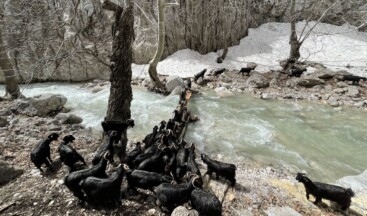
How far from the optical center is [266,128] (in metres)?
9.46

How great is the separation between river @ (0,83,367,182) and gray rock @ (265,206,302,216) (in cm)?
220

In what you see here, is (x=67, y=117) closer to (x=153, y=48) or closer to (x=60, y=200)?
(x=60, y=200)

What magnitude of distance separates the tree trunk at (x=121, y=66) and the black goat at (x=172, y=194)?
2077 millimetres

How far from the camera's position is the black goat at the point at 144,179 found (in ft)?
15.9

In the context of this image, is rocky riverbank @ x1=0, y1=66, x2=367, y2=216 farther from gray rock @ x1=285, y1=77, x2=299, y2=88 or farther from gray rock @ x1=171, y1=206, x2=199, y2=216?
gray rock @ x1=285, y1=77, x2=299, y2=88

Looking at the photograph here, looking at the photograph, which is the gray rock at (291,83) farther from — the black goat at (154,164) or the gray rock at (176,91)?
the black goat at (154,164)

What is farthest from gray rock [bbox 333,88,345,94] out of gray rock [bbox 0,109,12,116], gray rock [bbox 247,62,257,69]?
gray rock [bbox 0,109,12,116]

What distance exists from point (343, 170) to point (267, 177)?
2.27 meters

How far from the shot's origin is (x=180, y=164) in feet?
18.6

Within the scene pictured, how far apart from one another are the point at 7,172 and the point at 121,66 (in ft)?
10.0

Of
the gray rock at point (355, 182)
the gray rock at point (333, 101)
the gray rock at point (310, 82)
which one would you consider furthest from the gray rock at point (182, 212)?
the gray rock at point (310, 82)

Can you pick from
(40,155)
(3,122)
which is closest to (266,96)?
(40,155)

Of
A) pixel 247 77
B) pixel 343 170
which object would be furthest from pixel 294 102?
pixel 343 170

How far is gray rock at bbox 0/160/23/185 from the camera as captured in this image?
209 inches
